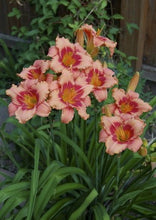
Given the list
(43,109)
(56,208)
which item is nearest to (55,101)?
(43,109)

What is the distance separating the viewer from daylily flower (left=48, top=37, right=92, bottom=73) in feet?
4.61

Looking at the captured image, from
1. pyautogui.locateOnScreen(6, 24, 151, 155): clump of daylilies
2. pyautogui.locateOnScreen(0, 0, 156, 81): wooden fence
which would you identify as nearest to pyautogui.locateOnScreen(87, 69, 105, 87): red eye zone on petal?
pyautogui.locateOnScreen(6, 24, 151, 155): clump of daylilies

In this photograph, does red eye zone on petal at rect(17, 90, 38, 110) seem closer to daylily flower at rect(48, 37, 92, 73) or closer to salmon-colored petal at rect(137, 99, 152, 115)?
daylily flower at rect(48, 37, 92, 73)

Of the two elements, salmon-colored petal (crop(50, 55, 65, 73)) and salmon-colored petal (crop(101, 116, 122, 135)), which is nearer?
salmon-colored petal (crop(101, 116, 122, 135))

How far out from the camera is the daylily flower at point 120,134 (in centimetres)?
124

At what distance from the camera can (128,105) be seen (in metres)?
1.42

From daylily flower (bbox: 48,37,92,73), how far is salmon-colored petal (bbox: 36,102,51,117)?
0.57ft

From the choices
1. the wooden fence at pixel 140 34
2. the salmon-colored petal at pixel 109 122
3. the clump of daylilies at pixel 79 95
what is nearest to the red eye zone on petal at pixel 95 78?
the clump of daylilies at pixel 79 95

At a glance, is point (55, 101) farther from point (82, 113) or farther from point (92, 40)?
point (92, 40)

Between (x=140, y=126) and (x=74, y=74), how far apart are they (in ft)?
1.20

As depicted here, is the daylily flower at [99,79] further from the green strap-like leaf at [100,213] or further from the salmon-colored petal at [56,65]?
the green strap-like leaf at [100,213]

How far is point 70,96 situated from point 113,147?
295mm

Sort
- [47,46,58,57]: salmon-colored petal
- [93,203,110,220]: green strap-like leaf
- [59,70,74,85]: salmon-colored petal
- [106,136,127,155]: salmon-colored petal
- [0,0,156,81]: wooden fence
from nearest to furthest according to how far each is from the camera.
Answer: [106,136,127,155]: salmon-colored petal → [59,70,74,85]: salmon-colored petal → [47,46,58,57]: salmon-colored petal → [93,203,110,220]: green strap-like leaf → [0,0,156,81]: wooden fence

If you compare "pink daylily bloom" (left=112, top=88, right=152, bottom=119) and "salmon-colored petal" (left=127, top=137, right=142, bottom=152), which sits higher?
"pink daylily bloom" (left=112, top=88, right=152, bottom=119)
